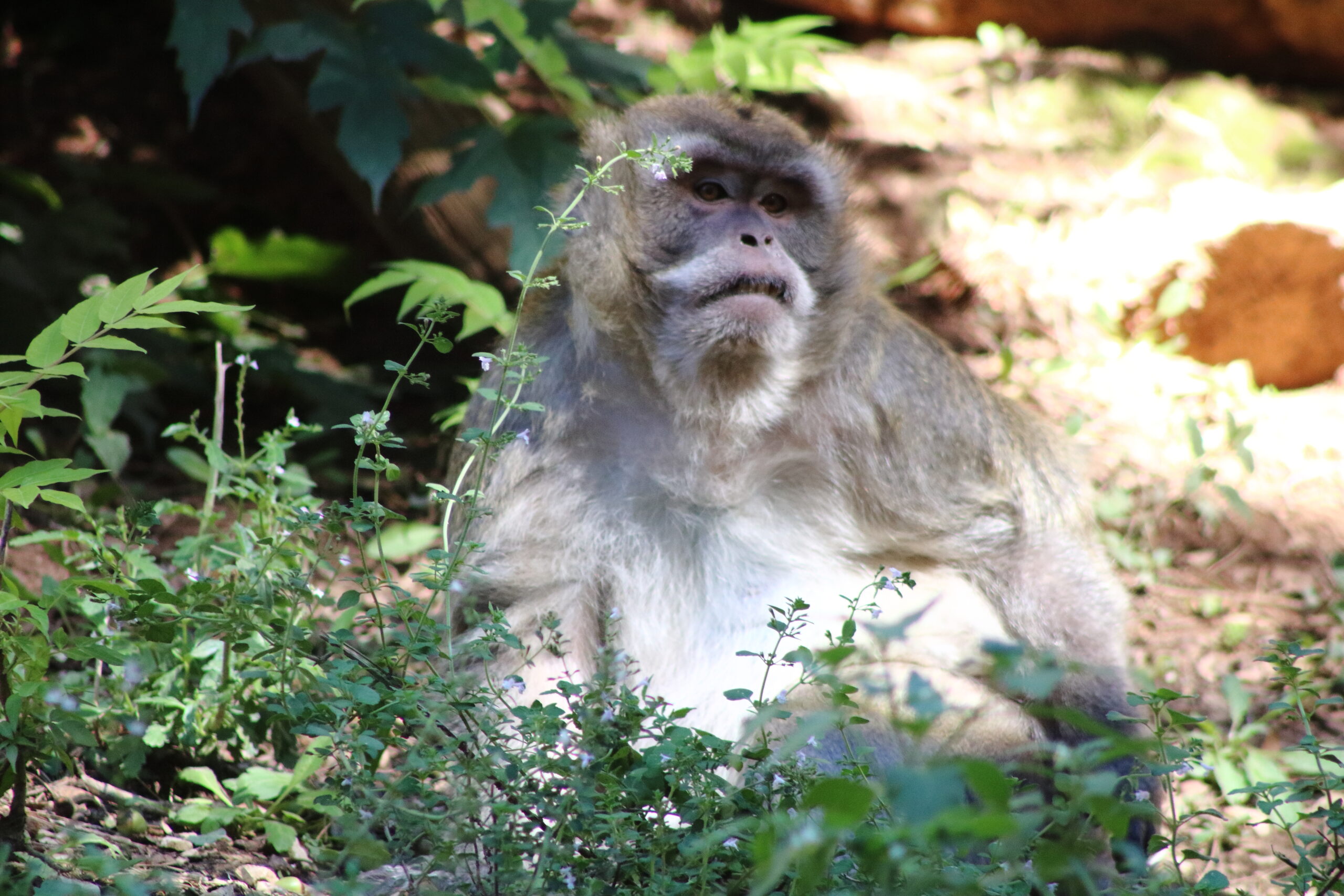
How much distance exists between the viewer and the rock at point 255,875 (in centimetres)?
270

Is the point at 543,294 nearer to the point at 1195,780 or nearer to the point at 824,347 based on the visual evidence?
the point at 824,347

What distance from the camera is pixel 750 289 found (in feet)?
10.6

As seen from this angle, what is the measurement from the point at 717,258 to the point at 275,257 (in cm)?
373

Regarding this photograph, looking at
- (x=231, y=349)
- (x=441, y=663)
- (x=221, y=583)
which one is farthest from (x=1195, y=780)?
(x=231, y=349)

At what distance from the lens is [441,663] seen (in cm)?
324

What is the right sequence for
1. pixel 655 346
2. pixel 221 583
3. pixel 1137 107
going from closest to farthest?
pixel 221 583 < pixel 655 346 < pixel 1137 107

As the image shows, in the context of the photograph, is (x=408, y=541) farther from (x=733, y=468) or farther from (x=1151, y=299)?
(x=1151, y=299)

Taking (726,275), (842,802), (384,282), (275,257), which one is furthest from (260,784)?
(275,257)

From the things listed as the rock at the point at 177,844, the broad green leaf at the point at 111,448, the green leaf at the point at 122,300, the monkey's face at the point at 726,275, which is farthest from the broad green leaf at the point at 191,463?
the monkey's face at the point at 726,275

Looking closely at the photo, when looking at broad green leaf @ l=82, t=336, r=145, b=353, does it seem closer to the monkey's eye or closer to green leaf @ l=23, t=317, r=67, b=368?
green leaf @ l=23, t=317, r=67, b=368

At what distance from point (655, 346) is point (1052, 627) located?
1.47 meters

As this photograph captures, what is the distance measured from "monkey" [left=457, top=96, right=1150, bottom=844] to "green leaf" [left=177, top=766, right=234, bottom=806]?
800 mm

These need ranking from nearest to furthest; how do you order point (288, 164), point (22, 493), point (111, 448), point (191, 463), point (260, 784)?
point (22, 493), point (260, 784), point (191, 463), point (111, 448), point (288, 164)

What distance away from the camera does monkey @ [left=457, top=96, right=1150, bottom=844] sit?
3338 mm
